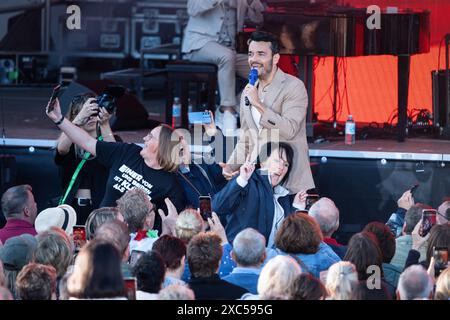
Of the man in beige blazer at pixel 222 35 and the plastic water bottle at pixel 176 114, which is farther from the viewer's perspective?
the plastic water bottle at pixel 176 114

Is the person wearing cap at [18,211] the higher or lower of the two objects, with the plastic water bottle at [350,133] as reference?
lower

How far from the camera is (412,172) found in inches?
383

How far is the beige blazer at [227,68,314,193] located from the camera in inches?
304

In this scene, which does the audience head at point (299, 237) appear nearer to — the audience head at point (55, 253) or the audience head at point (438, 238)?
the audience head at point (438, 238)

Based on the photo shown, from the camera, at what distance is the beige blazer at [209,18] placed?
35.3ft

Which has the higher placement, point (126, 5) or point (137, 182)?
point (126, 5)

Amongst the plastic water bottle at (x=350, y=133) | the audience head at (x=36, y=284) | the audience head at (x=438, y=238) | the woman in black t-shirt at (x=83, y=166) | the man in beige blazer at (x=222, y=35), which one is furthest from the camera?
the man in beige blazer at (x=222, y=35)

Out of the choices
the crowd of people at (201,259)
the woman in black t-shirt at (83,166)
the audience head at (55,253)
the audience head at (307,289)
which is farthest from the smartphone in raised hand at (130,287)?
the woman in black t-shirt at (83,166)

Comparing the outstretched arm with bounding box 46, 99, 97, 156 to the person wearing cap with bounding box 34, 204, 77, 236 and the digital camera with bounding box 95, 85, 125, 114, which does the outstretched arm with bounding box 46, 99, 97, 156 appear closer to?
the digital camera with bounding box 95, 85, 125, 114

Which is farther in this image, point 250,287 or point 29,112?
point 29,112

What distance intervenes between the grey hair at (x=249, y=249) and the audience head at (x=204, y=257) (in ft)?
0.41
